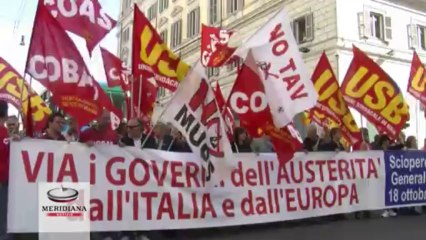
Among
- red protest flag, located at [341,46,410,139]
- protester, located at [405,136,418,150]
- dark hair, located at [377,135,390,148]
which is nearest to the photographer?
red protest flag, located at [341,46,410,139]

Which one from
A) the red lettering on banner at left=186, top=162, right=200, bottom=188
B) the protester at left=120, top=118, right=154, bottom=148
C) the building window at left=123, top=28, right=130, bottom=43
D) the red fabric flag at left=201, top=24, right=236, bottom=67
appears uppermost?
the building window at left=123, top=28, right=130, bottom=43

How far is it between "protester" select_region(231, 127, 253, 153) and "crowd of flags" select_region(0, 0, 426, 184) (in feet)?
0.41

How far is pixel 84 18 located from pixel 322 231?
4.77 meters

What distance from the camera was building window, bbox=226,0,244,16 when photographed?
31509 mm

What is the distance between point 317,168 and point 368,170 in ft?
3.93

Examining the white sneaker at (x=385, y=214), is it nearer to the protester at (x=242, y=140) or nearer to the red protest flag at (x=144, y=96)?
the protester at (x=242, y=140)

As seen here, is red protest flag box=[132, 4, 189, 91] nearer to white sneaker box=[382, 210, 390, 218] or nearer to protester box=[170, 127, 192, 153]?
protester box=[170, 127, 192, 153]

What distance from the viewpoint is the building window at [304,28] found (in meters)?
25.7

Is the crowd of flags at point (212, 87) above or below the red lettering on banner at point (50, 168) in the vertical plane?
above

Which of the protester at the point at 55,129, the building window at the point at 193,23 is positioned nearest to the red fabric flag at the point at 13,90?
the protester at the point at 55,129

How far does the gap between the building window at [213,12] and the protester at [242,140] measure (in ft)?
85.3

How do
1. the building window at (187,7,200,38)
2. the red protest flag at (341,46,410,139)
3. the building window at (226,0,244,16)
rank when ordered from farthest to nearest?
the building window at (187,7,200,38)
the building window at (226,0,244,16)
the red protest flag at (341,46,410,139)

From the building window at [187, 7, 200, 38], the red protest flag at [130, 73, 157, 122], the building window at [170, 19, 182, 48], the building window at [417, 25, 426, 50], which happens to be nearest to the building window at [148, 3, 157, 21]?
the building window at [170, 19, 182, 48]

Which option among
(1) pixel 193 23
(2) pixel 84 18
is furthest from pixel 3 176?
(1) pixel 193 23
